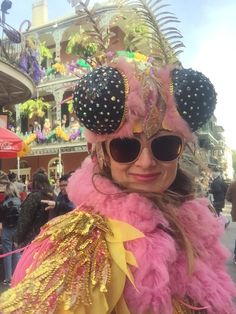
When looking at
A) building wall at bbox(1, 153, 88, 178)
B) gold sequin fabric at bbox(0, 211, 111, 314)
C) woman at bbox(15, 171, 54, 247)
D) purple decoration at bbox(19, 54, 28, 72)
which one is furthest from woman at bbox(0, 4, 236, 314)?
building wall at bbox(1, 153, 88, 178)

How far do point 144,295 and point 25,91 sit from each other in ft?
26.6

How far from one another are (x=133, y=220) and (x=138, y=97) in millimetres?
391

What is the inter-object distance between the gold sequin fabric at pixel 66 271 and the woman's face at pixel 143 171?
0.20 meters

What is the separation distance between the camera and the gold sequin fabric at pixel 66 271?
3.48 ft

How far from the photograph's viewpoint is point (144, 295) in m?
1.14

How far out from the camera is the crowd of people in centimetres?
503

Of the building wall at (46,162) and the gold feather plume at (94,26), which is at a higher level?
the building wall at (46,162)

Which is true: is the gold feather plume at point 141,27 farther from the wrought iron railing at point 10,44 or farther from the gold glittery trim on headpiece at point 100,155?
the wrought iron railing at point 10,44

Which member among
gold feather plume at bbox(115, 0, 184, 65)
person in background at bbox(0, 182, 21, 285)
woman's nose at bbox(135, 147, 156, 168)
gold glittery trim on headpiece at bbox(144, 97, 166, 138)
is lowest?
person in background at bbox(0, 182, 21, 285)

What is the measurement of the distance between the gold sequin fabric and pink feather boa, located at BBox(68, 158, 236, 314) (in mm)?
89

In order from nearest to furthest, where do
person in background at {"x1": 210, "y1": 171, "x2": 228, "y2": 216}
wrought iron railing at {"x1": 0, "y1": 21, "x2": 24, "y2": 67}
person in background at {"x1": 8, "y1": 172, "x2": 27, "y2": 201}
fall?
1. wrought iron railing at {"x1": 0, "y1": 21, "x2": 24, "y2": 67}
2. person in background at {"x1": 8, "y1": 172, "x2": 27, "y2": 201}
3. person in background at {"x1": 210, "y1": 171, "x2": 228, "y2": 216}

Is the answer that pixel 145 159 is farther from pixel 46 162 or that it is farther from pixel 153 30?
pixel 46 162

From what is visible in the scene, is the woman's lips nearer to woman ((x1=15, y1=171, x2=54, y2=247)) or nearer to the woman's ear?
the woman's ear

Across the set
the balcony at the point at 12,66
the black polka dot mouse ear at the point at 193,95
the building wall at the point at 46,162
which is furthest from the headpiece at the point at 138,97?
the building wall at the point at 46,162
